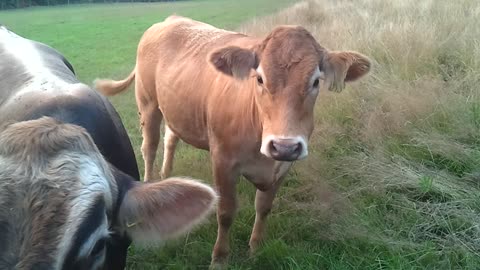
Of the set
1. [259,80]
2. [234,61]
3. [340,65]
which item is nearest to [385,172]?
[340,65]

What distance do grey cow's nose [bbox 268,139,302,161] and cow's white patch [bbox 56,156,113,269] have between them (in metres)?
1.15

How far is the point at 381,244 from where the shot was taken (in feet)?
12.6

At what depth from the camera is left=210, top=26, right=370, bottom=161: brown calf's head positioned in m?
3.27

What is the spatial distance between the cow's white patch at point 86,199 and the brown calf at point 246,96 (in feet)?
4.07

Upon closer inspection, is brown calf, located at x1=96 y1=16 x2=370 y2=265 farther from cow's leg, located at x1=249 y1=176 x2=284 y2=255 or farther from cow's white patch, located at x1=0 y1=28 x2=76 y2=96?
cow's white patch, located at x1=0 y1=28 x2=76 y2=96

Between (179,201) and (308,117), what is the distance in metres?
1.39

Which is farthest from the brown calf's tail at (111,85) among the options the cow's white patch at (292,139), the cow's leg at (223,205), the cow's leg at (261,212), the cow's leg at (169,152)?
the cow's white patch at (292,139)

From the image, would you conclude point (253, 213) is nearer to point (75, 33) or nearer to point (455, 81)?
point (455, 81)

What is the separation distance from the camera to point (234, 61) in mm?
3756

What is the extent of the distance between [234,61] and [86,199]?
1.93 m

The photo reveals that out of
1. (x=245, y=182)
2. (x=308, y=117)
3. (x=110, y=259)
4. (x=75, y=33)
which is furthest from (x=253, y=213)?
(x=75, y=33)

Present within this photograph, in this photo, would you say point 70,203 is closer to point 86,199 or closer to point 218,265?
point 86,199

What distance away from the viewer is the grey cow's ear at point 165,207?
2.35 m

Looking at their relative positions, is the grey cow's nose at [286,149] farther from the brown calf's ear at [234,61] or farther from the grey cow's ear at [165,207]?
the grey cow's ear at [165,207]
